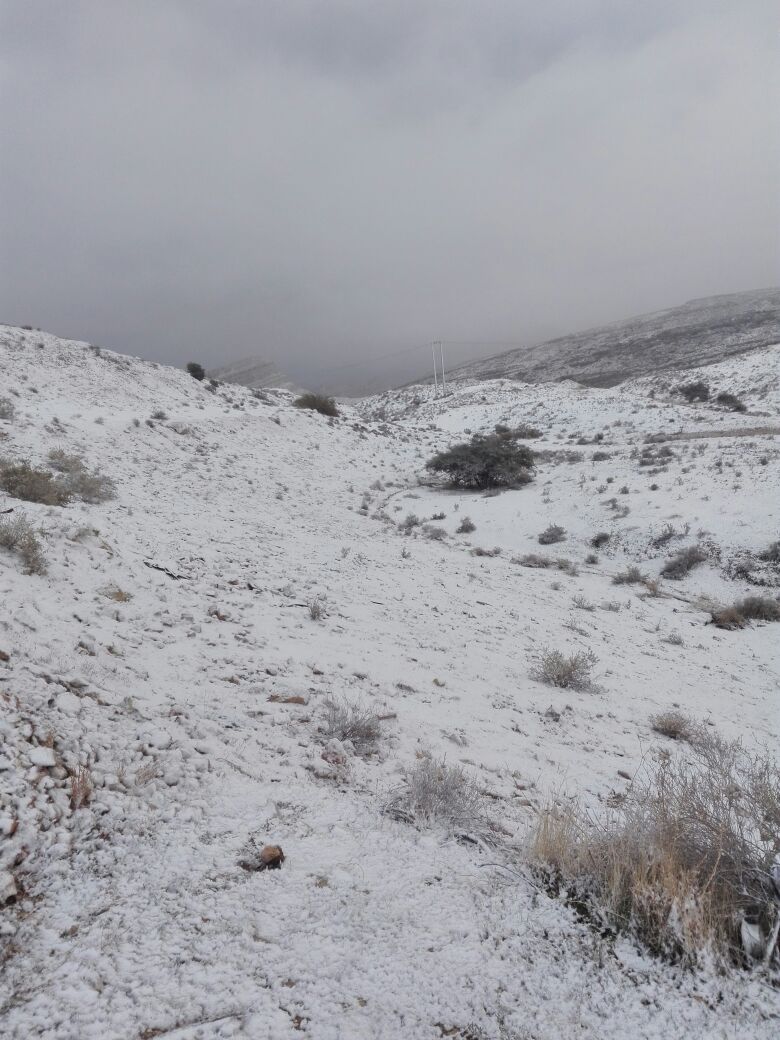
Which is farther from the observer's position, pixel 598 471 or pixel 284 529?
pixel 598 471

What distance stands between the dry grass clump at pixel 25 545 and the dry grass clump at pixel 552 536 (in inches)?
479

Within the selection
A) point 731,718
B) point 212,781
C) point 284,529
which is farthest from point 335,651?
point 284,529

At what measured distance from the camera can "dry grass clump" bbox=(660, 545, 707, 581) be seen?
38.0 feet

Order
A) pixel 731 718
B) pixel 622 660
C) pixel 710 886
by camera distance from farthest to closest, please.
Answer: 1. pixel 622 660
2. pixel 731 718
3. pixel 710 886

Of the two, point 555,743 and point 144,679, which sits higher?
point 144,679

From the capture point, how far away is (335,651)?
5.52 meters

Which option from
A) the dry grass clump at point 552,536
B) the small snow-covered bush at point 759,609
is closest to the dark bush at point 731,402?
the dry grass clump at point 552,536

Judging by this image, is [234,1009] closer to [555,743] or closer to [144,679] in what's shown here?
[144,679]

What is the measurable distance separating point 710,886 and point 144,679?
3773 mm

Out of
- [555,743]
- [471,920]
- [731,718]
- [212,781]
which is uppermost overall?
[212,781]

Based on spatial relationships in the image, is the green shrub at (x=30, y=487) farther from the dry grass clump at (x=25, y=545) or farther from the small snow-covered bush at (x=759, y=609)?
the small snow-covered bush at (x=759, y=609)

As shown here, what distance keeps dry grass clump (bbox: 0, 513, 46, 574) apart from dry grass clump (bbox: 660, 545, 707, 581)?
1217cm

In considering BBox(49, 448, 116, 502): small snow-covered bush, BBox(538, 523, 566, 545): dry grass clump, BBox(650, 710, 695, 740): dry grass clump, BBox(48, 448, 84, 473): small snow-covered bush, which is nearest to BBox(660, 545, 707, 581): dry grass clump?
BBox(538, 523, 566, 545): dry grass clump

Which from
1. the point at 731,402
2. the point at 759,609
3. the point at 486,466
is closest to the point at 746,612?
the point at 759,609
